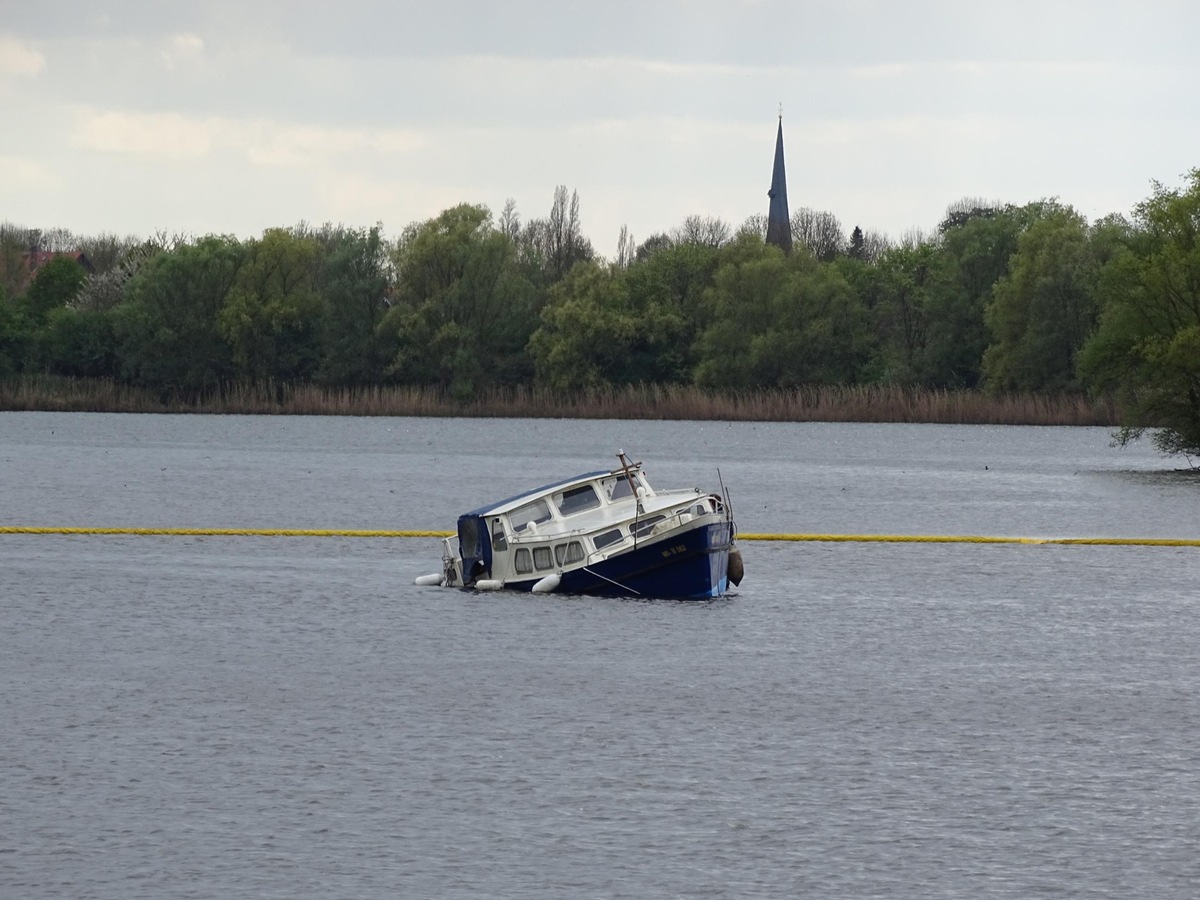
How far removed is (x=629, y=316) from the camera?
156m

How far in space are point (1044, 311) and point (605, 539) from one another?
3756 inches

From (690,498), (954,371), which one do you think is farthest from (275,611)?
(954,371)

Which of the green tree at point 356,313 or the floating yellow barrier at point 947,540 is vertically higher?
the green tree at point 356,313

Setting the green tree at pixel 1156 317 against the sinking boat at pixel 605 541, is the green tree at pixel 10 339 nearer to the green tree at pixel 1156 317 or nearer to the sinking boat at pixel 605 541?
the green tree at pixel 1156 317

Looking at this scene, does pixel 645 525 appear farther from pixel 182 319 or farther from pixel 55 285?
pixel 55 285

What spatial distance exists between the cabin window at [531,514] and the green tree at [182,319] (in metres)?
113

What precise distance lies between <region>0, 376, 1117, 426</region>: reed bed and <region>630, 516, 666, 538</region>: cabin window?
268 feet

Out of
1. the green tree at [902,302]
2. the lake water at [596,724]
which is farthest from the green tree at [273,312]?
the lake water at [596,724]

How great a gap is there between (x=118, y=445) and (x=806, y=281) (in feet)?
174

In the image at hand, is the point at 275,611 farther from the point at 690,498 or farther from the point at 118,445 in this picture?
the point at 118,445

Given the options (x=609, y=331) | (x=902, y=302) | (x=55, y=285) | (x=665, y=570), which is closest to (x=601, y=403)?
(x=609, y=331)

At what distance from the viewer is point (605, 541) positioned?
1890 inches

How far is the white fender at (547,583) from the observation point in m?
48.1

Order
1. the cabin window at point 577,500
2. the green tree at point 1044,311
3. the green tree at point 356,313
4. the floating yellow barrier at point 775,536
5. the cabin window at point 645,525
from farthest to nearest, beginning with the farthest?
the green tree at point 356,313 → the green tree at point 1044,311 → the floating yellow barrier at point 775,536 → the cabin window at point 577,500 → the cabin window at point 645,525
